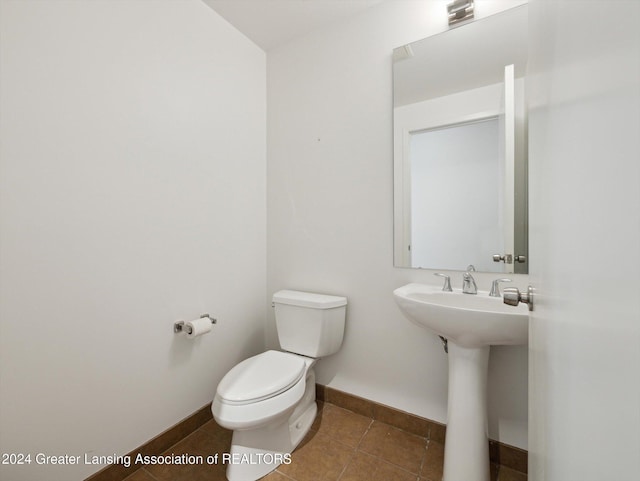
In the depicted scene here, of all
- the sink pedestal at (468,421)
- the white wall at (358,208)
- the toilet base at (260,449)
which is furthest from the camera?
the white wall at (358,208)

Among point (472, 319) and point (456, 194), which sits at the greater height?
point (456, 194)

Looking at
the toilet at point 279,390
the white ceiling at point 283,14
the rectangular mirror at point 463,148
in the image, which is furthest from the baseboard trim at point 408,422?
the white ceiling at point 283,14

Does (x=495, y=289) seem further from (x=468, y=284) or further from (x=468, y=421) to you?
(x=468, y=421)

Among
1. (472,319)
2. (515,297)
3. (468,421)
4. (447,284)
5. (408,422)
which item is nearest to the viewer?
(515,297)

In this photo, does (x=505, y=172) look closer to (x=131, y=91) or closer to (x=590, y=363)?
(x=590, y=363)

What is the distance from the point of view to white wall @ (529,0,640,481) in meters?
0.16

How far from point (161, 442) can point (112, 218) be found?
108cm

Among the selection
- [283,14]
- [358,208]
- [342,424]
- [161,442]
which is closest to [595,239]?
[358,208]

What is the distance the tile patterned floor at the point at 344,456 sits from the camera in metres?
1.19

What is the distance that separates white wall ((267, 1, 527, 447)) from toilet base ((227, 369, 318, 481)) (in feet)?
1.47

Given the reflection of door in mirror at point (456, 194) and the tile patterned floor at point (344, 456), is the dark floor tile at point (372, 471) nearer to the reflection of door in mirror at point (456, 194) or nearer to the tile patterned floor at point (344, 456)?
the tile patterned floor at point (344, 456)

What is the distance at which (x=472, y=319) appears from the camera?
968mm

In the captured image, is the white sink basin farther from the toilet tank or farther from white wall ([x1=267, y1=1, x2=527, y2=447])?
the toilet tank

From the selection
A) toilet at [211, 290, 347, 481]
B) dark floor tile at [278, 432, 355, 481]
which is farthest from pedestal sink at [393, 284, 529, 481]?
toilet at [211, 290, 347, 481]
